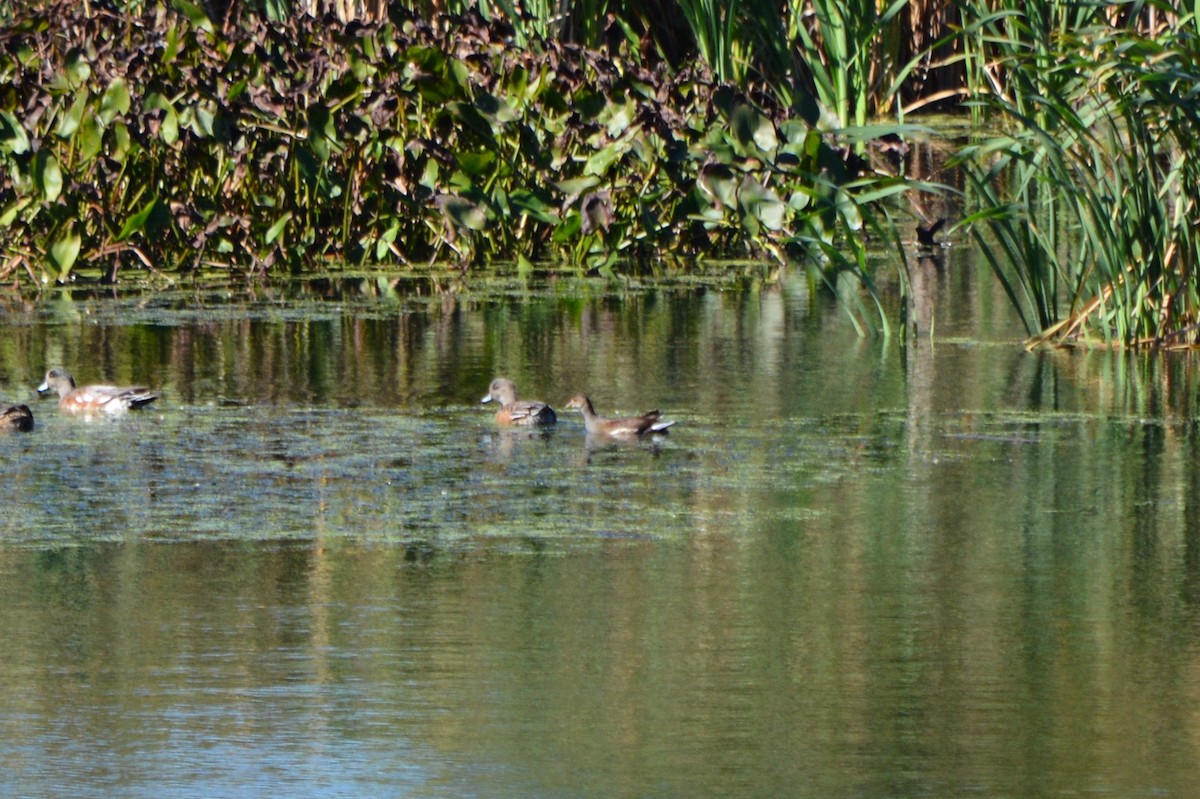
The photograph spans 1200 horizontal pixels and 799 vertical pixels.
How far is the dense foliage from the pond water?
A: 178 cm

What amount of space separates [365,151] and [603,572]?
6099 mm

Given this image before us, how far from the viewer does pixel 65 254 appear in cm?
1032

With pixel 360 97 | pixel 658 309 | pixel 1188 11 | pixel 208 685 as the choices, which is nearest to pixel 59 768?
pixel 208 685

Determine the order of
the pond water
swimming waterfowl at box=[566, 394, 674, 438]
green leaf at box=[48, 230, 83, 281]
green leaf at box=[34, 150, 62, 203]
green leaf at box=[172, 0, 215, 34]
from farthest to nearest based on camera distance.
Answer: green leaf at box=[172, 0, 215, 34] < green leaf at box=[34, 150, 62, 203] < green leaf at box=[48, 230, 83, 281] < swimming waterfowl at box=[566, 394, 674, 438] < the pond water

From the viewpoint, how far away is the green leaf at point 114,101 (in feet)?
34.9

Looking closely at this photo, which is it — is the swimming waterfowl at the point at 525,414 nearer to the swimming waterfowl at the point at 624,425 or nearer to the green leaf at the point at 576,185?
the swimming waterfowl at the point at 624,425

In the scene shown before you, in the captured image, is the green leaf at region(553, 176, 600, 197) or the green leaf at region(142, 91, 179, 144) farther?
the green leaf at region(553, 176, 600, 197)

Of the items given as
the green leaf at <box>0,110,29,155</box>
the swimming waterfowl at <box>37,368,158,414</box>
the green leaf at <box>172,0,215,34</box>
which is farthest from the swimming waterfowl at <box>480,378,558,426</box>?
the green leaf at <box>172,0,215,34</box>

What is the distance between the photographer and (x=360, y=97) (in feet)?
36.3

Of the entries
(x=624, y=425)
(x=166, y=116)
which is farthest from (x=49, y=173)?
(x=624, y=425)

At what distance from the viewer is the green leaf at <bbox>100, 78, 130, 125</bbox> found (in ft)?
34.9

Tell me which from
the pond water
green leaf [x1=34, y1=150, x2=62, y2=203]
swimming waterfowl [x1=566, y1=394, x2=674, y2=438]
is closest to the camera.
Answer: the pond water

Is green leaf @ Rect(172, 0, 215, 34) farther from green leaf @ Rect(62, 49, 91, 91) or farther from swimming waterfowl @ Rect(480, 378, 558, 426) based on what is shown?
swimming waterfowl @ Rect(480, 378, 558, 426)

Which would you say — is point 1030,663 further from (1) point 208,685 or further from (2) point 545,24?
(2) point 545,24
